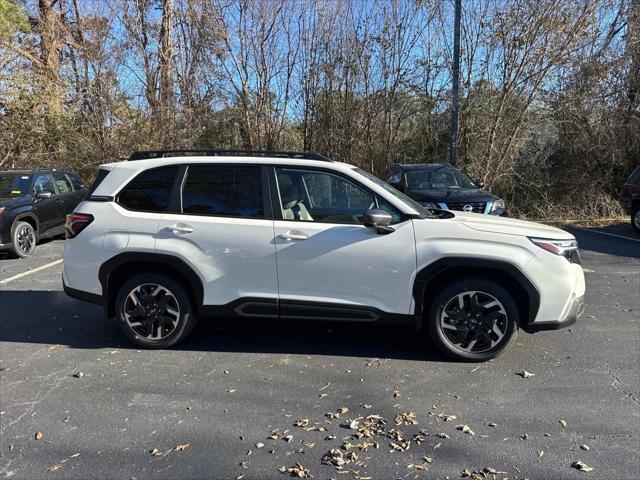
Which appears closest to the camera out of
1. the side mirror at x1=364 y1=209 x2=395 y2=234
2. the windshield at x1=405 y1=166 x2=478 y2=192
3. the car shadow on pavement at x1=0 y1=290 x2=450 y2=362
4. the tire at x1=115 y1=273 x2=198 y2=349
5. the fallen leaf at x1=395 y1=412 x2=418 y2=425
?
the fallen leaf at x1=395 y1=412 x2=418 y2=425

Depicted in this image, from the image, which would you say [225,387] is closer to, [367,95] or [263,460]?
[263,460]

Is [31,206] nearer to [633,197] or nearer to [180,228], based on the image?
[180,228]

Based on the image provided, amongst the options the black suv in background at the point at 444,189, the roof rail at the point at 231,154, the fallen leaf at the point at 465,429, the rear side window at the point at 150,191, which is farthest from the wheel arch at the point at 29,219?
the fallen leaf at the point at 465,429

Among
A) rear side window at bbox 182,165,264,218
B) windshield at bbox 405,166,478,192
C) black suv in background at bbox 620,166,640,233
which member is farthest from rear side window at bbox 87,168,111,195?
black suv in background at bbox 620,166,640,233

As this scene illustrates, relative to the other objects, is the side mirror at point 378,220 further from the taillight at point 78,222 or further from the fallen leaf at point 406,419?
the taillight at point 78,222

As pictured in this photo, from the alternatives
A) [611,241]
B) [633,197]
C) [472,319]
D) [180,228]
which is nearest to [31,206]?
[180,228]

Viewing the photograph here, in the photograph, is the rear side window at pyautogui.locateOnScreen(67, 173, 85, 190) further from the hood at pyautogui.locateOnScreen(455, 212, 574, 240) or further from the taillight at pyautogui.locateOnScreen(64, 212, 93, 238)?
the hood at pyautogui.locateOnScreen(455, 212, 574, 240)

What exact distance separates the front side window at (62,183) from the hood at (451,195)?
729 cm

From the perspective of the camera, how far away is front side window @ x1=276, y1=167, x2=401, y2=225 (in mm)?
4441

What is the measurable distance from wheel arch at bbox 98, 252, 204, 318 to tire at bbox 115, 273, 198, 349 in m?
0.07

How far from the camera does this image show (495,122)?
15859mm

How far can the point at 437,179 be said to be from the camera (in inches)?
424

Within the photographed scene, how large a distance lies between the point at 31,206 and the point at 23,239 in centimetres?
67

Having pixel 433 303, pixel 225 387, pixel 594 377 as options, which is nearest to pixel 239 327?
pixel 225 387
